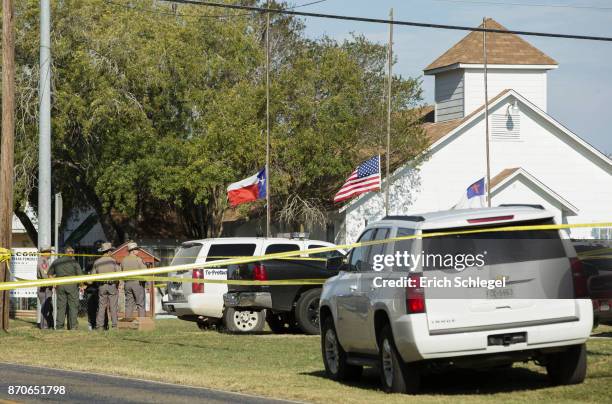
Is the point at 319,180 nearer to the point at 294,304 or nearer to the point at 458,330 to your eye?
the point at 294,304

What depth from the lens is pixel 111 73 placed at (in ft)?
137

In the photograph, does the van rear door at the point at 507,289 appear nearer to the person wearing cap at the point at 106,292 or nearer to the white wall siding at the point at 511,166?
the person wearing cap at the point at 106,292

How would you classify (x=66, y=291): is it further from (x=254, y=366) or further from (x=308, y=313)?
(x=254, y=366)

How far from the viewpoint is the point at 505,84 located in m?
51.9

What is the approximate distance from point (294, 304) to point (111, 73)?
2054 cm

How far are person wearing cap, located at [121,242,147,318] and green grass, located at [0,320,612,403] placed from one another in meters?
1.40

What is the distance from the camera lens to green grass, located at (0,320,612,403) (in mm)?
13242

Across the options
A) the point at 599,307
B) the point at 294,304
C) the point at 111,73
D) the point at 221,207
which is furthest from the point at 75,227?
the point at 599,307

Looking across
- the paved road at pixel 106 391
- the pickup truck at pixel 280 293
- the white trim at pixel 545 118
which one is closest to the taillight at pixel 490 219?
the paved road at pixel 106 391

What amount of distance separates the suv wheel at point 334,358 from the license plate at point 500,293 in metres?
2.99

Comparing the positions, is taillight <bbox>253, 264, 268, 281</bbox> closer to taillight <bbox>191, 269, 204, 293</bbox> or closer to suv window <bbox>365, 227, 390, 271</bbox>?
taillight <bbox>191, 269, 204, 293</bbox>

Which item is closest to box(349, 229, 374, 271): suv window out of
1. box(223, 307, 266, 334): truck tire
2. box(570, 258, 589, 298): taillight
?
box(570, 258, 589, 298): taillight

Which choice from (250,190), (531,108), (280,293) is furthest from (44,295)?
(531,108)

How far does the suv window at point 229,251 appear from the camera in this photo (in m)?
24.5
